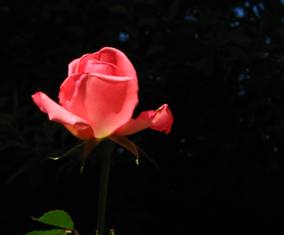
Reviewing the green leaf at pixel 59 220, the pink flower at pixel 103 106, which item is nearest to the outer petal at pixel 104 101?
the pink flower at pixel 103 106

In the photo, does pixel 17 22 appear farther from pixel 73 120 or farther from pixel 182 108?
pixel 73 120

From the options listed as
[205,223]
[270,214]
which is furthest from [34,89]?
[270,214]

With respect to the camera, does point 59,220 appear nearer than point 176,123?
Yes

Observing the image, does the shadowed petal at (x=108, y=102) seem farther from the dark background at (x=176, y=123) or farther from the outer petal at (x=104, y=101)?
the dark background at (x=176, y=123)

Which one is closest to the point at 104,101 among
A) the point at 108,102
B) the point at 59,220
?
the point at 108,102

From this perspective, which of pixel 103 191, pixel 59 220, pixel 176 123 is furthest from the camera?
pixel 176 123

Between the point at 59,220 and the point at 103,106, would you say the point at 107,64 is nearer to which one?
the point at 103,106

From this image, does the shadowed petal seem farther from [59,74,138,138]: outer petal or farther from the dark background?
the dark background
